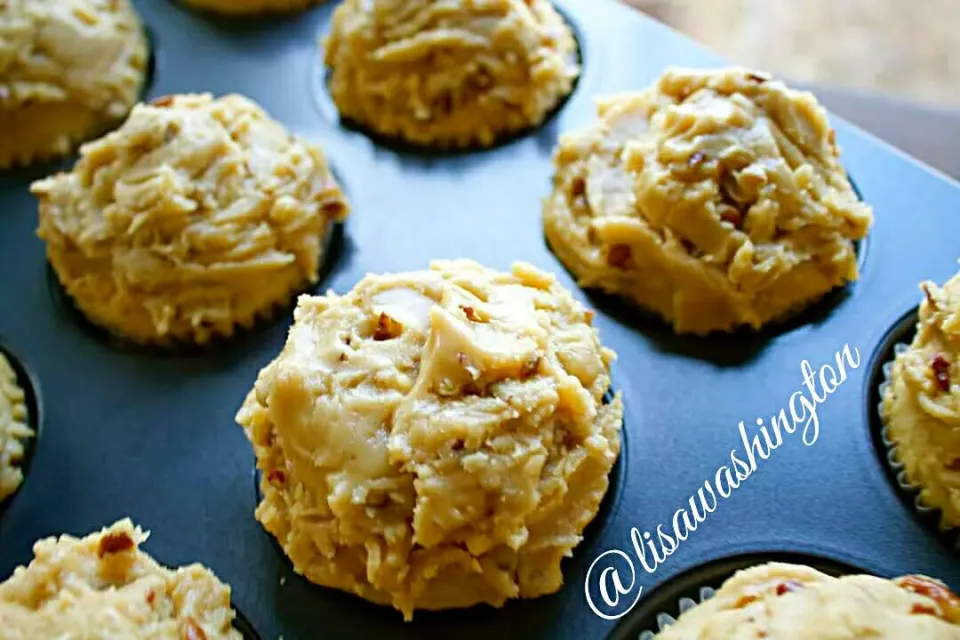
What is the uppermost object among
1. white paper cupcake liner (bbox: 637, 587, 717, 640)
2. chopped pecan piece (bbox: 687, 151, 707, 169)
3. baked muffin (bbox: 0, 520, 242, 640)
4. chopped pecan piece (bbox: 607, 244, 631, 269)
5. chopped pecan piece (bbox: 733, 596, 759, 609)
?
chopped pecan piece (bbox: 687, 151, 707, 169)

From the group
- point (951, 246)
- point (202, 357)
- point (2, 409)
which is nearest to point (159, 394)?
point (202, 357)

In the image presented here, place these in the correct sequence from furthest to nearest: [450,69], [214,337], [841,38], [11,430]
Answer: [841,38]
[450,69]
[214,337]
[11,430]

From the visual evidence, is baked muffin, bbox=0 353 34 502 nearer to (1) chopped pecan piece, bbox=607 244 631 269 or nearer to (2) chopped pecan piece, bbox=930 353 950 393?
(1) chopped pecan piece, bbox=607 244 631 269

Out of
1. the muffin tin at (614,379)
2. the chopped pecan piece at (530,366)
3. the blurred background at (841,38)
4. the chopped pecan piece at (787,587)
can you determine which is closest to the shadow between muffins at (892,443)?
the muffin tin at (614,379)

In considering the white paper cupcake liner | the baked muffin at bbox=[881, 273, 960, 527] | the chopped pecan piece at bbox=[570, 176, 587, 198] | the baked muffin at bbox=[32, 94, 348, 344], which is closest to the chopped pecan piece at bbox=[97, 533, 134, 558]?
the baked muffin at bbox=[32, 94, 348, 344]

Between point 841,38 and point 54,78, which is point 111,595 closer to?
point 54,78

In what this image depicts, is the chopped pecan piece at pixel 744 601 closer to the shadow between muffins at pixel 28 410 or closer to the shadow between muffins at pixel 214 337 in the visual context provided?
the shadow between muffins at pixel 214 337

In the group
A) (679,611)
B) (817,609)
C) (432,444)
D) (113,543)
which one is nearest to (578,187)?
(432,444)
